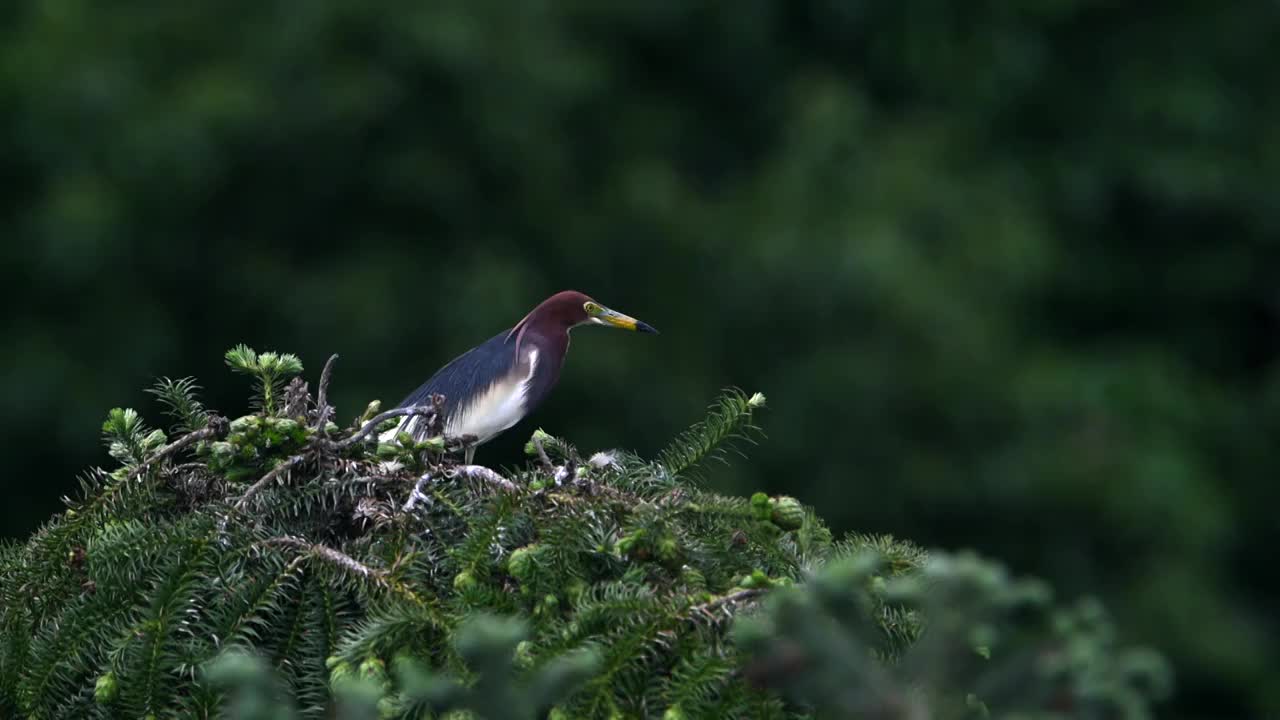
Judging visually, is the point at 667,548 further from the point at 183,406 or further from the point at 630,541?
the point at 183,406

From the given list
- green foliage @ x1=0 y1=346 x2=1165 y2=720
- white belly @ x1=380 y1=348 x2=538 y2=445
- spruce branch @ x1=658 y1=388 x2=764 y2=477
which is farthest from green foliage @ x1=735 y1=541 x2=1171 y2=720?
white belly @ x1=380 y1=348 x2=538 y2=445

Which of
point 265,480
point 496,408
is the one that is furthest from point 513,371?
point 265,480

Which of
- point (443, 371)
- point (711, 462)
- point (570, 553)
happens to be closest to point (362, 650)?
point (570, 553)

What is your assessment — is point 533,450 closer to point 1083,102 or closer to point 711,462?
point 711,462

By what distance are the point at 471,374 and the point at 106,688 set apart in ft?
7.17

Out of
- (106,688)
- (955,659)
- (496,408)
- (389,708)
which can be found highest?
(955,659)

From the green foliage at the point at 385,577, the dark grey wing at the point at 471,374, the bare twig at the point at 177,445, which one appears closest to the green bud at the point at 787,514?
the green foliage at the point at 385,577

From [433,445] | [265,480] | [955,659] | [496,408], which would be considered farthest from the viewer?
[496,408]

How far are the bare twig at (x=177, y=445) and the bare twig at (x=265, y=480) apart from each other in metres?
0.09

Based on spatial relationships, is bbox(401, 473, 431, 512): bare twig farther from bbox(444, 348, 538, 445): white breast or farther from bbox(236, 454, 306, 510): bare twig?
bbox(444, 348, 538, 445): white breast

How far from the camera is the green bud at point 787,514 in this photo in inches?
72.5

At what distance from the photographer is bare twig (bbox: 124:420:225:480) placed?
198cm

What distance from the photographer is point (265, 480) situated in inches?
76.0

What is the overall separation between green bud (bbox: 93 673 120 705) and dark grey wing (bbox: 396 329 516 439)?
1990mm
